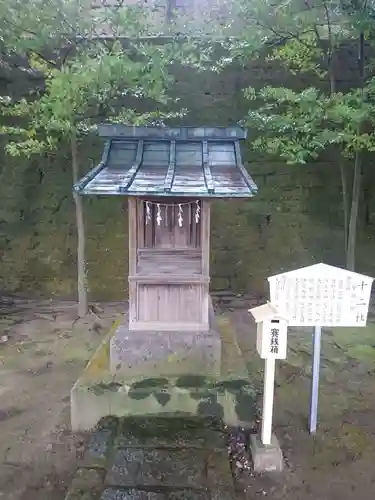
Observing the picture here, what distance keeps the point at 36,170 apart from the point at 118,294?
108 inches

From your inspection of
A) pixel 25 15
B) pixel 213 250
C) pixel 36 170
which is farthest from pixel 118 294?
pixel 25 15

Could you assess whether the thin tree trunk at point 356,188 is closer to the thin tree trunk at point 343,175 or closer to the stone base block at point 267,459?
the thin tree trunk at point 343,175

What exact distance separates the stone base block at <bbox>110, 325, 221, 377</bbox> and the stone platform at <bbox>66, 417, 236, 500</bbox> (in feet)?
1.79

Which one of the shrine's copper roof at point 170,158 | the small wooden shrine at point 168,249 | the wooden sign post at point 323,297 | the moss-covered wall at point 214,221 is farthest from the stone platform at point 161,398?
the moss-covered wall at point 214,221

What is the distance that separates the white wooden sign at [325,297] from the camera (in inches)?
149

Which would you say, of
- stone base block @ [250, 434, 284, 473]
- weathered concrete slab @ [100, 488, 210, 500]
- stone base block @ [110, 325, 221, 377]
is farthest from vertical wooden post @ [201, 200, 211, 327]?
weathered concrete slab @ [100, 488, 210, 500]

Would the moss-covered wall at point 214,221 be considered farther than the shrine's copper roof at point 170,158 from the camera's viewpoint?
Yes

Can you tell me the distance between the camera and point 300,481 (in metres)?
3.52

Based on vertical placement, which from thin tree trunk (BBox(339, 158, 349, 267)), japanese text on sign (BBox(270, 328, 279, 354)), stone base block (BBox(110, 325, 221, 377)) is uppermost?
thin tree trunk (BBox(339, 158, 349, 267))

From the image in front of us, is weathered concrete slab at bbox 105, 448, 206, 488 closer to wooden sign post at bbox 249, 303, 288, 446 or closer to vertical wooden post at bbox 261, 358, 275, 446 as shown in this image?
vertical wooden post at bbox 261, 358, 275, 446

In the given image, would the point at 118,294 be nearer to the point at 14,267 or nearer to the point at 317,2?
the point at 14,267

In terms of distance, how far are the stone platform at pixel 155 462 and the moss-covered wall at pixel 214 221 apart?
4.62 meters

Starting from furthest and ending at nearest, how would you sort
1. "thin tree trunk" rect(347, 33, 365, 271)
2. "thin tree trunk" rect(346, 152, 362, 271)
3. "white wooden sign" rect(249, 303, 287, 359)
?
"thin tree trunk" rect(346, 152, 362, 271), "thin tree trunk" rect(347, 33, 365, 271), "white wooden sign" rect(249, 303, 287, 359)

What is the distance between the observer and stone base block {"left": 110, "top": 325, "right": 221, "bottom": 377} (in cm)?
453
